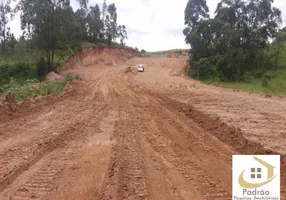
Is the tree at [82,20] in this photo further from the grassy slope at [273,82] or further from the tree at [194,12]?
the grassy slope at [273,82]

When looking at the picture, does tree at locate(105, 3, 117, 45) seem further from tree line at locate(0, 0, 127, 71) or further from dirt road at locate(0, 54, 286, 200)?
dirt road at locate(0, 54, 286, 200)

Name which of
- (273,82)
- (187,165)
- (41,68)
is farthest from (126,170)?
(273,82)

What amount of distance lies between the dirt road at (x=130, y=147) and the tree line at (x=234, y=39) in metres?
23.2

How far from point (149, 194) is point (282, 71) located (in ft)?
134

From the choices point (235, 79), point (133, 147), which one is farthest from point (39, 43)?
point (133, 147)

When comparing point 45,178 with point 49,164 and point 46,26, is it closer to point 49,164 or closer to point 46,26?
point 49,164

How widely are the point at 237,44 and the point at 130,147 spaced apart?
33.0m

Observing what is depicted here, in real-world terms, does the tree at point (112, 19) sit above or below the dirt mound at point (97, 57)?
above

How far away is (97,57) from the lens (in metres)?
53.5

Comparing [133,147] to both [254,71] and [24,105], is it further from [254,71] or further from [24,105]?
[254,71]

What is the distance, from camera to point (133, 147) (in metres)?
8.36

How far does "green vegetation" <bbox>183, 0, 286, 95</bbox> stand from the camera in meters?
37.7

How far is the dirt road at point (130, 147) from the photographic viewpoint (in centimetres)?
596

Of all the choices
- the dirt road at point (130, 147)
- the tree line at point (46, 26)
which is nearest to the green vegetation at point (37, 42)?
the tree line at point (46, 26)
